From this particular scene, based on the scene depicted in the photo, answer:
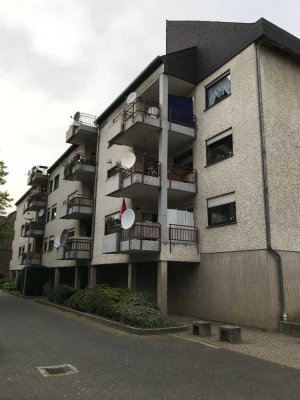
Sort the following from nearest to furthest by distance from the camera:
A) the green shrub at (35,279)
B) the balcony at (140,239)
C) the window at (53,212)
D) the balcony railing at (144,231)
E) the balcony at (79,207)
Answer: the balcony at (140,239) → the balcony railing at (144,231) → the balcony at (79,207) → the green shrub at (35,279) → the window at (53,212)

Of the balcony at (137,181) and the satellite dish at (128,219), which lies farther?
the balcony at (137,181)

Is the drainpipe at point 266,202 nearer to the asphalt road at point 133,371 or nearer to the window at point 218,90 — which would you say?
the window at point 218,90

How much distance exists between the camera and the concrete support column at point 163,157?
17.8 metres

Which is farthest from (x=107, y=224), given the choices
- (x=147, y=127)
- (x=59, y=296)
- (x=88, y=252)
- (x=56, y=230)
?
(x=56, y=230)

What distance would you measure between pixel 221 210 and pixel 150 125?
5.65 metres

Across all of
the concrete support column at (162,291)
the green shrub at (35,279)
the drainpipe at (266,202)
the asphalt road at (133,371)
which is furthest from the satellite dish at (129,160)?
the green shrub at (35,279)

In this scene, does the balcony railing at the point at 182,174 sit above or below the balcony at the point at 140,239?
above

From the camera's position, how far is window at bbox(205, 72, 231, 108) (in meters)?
18.0

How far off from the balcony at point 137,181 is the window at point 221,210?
2.83 metres

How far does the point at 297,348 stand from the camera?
10.8 metres

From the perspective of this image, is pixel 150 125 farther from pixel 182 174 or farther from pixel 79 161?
pixel 79 161

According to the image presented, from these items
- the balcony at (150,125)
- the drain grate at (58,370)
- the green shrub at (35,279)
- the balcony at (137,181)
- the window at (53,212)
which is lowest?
the drain grate at (58,370)

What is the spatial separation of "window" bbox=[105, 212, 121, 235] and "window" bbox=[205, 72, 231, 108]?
840 cm

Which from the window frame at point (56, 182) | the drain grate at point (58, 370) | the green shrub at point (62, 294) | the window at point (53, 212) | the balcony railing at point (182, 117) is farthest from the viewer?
the window frame at point (56, 182)
